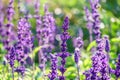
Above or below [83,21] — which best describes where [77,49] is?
above

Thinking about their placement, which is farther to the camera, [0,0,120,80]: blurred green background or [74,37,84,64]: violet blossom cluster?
[0,0,120,80]: blurred green background

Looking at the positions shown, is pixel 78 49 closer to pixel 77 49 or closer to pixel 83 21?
pixel 77 49

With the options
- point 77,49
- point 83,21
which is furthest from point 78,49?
point 83,21

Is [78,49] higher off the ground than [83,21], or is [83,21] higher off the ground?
[78,49]

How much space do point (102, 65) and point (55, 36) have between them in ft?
14.6

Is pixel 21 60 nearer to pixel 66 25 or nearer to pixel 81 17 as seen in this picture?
pixel 66 25

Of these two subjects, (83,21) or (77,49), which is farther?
(83,21)

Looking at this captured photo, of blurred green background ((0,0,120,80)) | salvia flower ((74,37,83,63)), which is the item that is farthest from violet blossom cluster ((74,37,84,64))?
blurred green background ((0,0,120,80))

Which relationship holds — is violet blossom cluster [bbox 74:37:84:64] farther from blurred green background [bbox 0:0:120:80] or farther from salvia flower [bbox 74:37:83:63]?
blurred green background [bbox 0:0:120:80]

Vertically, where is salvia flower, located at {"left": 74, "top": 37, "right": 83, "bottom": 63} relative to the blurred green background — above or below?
above

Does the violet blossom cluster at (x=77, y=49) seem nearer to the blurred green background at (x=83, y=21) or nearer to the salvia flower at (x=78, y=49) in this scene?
the salvia flower at (x=78, y=49)

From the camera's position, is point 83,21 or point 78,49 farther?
point 83,21

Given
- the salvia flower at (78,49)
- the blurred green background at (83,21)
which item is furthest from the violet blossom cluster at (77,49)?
the blurred green background at (83,21)

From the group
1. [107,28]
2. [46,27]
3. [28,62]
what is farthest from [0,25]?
[107,28]
